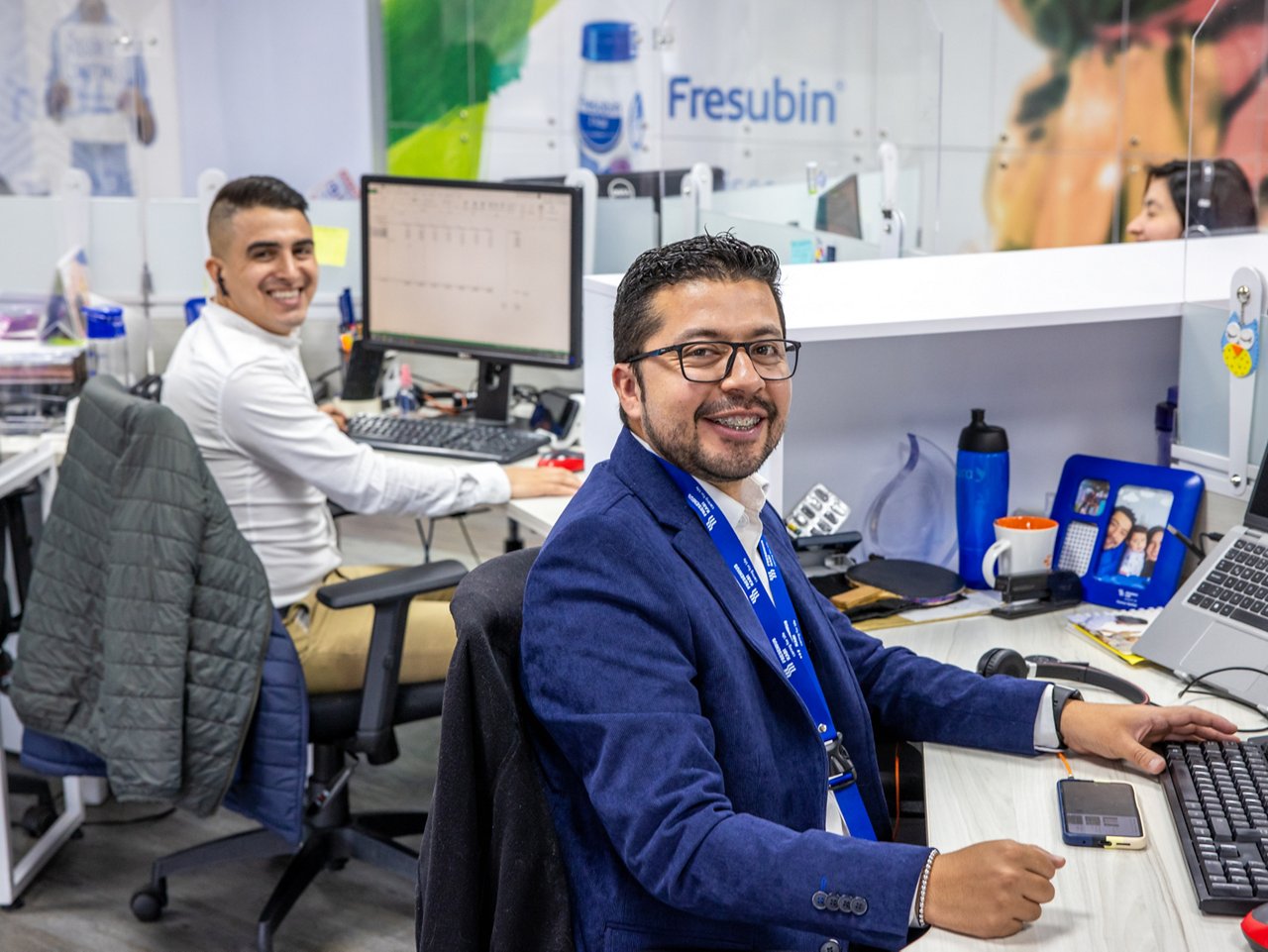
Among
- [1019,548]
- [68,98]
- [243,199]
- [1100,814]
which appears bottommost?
[1100,814]

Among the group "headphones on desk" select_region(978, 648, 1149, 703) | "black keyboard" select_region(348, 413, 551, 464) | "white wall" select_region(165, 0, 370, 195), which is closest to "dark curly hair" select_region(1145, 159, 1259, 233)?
"headphones on desk" select_region(978, 648, 1149, 703)

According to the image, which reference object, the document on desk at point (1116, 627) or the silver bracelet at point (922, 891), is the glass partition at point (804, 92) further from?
the silver bracelet at point (922, 891)

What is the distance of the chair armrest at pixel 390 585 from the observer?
226 centimetres

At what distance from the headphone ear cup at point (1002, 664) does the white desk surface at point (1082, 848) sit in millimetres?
91

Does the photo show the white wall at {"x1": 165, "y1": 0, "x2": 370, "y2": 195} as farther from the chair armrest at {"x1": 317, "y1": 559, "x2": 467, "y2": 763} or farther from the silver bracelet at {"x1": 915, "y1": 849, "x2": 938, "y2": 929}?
the silver bracelet at {"x1": 915, "y1": 849, "x2": 938, "y2": 929}

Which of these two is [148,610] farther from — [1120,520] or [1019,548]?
[1120,520]

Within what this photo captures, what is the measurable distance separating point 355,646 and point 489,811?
1.08 metres

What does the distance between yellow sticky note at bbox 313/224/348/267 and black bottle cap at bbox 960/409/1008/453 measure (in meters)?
1.85

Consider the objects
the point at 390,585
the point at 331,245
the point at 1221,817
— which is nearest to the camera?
the point at 1221,817

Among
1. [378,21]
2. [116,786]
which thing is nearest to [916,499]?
[116,786]

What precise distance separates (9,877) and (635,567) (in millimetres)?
1820

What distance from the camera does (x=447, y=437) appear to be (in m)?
3.04

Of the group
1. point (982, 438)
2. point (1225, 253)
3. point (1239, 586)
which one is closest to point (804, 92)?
point (1225, 253)

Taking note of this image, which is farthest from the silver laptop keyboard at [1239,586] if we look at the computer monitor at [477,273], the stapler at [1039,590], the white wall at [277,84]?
the white wall at [277,84]
